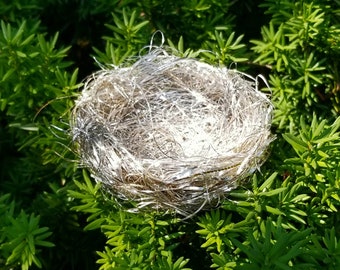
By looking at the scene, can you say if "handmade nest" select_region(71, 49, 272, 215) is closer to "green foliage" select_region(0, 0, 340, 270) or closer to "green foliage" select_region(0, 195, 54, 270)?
"green foliage" select_region(0, 0, 340, 270)

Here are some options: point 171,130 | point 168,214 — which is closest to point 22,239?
point 168,214

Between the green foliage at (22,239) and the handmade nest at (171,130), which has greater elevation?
the handmade nest at (171,130)

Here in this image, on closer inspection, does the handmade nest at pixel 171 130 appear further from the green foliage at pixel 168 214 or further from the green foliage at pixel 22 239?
the green foliage at pixel 22 239

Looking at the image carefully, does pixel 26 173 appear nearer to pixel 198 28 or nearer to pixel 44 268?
pixel 44 268

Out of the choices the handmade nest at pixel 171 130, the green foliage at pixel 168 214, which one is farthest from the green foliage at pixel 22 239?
the handmade nest at pixel 171 130

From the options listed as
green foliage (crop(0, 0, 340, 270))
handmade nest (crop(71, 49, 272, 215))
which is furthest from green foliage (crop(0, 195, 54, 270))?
handmade nest (crop(71, 49, 272, 215))
